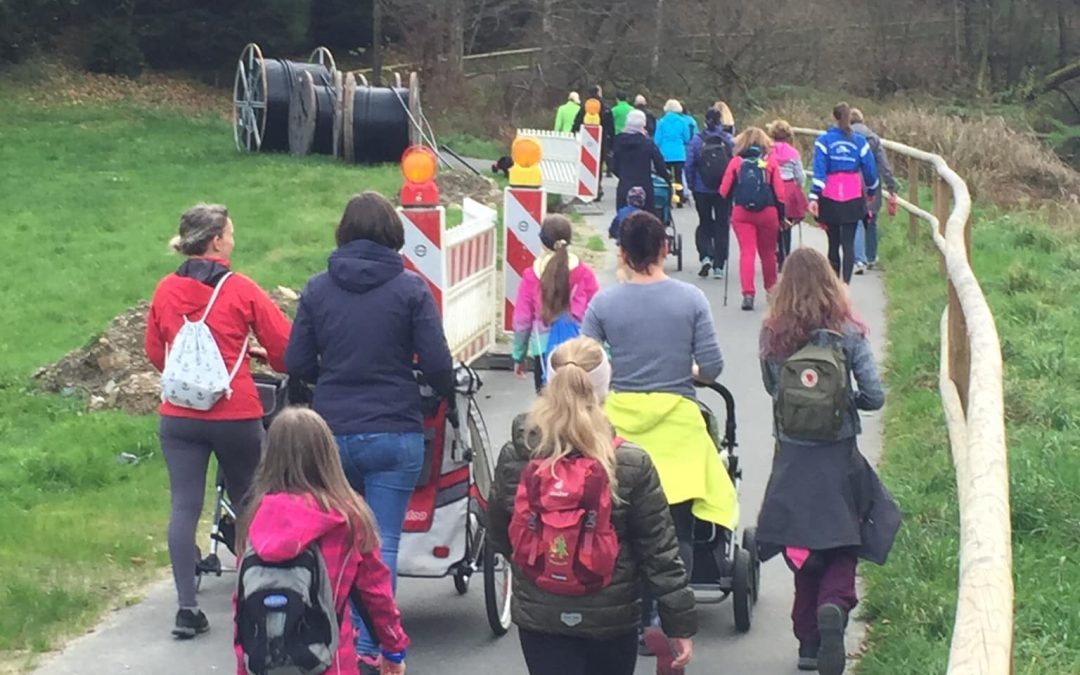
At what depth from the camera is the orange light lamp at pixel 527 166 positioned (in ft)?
40.7

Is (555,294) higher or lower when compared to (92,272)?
higher

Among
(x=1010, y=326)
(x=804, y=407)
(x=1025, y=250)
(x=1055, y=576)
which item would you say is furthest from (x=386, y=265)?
(x=1025, y=250)

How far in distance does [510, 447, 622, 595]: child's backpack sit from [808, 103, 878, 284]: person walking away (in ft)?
36.0

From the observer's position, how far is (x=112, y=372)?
38.4 feet

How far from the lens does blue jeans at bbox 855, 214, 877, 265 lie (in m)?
17.5

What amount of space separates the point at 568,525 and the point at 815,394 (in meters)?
1.73

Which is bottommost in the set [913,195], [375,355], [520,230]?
[913,195]

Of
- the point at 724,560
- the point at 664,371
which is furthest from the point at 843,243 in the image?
the point at 664,371

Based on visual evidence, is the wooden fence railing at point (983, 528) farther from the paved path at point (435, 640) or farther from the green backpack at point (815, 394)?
the paved path at point (435, 640)

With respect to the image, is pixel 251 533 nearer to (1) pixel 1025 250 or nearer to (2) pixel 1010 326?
(2) pixel 1010 326

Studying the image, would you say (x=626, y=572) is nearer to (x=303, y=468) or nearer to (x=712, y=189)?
(x=303, y=468)

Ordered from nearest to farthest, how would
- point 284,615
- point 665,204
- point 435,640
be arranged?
point 284,615
point 435,640
point 665,204

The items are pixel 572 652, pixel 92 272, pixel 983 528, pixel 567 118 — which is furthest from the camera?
pixel 567 118

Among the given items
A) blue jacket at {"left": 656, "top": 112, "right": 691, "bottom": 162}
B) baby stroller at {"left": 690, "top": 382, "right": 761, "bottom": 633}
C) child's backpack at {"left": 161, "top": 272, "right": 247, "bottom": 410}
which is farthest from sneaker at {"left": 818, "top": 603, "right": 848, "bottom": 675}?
blue jacket at {"left": 656, "top": 112, "right": 691, "bottom": 162}
